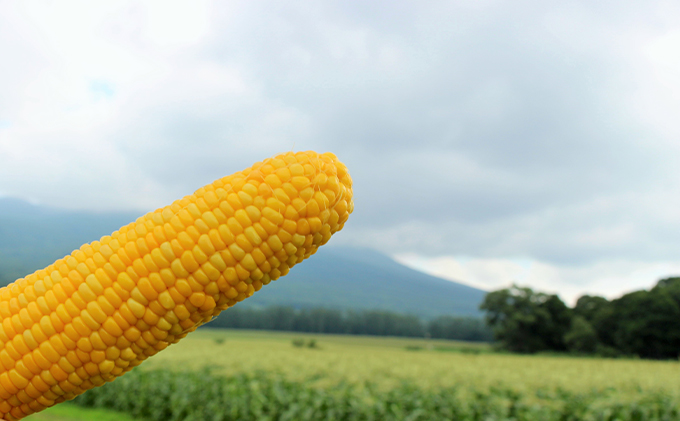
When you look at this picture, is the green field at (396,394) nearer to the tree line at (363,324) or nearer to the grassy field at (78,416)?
the grassy field at (78,416)

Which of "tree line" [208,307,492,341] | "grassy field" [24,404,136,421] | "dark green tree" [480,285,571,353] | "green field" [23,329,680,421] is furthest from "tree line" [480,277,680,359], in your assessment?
"grassy field" [24,404,136,421]

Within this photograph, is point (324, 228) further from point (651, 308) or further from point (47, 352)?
point (651, 308)

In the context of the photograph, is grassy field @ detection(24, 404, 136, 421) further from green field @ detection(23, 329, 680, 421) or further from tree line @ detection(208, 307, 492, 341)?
tree line @ detection(208, 307, 492, 341)

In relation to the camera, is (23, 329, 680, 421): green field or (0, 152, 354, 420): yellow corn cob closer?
(0, 152, 354, 420): yellow corn cob

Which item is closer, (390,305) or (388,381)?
(388,381)

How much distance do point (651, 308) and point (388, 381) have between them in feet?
140

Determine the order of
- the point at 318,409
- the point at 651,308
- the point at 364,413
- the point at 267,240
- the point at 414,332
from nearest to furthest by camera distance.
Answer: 1. the point at 267,240
2. the point at 364,413
3. the point at 318,409
4. the point at 651,308
5. the point at 414,332

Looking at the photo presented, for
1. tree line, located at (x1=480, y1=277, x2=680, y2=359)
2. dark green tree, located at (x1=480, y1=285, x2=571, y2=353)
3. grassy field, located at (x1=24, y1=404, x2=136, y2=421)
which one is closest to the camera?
grassy field, located at (x1=24, y1=404, x2=136, y2=421)

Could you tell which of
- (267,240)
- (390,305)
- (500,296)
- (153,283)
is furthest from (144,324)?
(390,305)

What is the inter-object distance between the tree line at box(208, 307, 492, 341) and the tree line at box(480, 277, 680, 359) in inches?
758

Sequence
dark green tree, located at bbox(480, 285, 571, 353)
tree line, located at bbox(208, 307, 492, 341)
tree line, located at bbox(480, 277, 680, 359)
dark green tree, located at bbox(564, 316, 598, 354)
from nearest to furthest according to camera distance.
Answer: tree line, located at bbox(480, 277, 680, 359), dark green tree, located at bbox(564, 316, 598, 354), dark green tree, located at bbox(480, 285, 571, 353), tree line, located at bbox(208, 307, 492, 341)

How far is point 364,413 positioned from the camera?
6785 mm

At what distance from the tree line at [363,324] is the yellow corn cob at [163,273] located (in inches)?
2727

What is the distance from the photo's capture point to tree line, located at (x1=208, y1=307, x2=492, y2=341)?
72.6 metres
